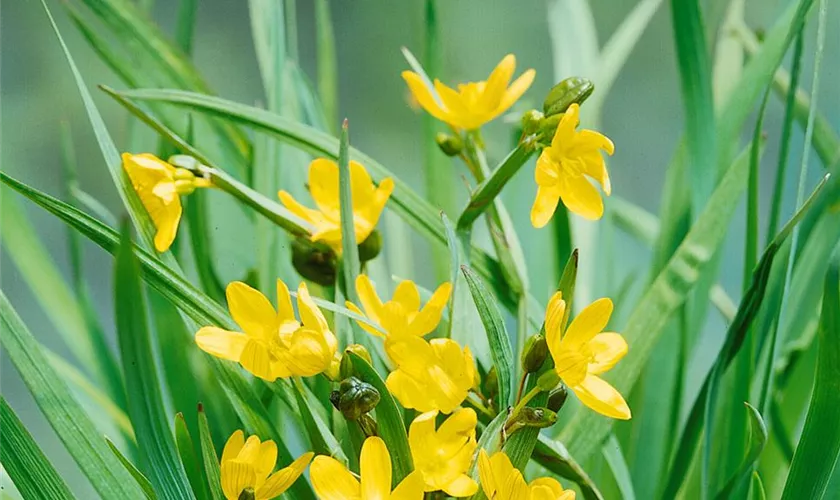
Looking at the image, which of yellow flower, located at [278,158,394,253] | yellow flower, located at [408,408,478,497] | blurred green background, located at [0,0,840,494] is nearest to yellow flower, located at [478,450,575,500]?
yellow flower, located at [408,408,478,497]

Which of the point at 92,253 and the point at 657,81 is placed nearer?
the point at 92,253

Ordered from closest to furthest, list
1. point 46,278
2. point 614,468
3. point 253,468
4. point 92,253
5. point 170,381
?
1. point 253,468
2. point 614,468
3. point 170,381
4. point 46,278
5. point 92,253

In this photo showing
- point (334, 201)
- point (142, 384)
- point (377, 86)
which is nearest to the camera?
point (142, 384)

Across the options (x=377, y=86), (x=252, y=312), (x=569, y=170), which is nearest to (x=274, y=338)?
(x=252, y=312)

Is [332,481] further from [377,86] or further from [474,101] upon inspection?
[377,86]

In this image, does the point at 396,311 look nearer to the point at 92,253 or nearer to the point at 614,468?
the point at 614,468

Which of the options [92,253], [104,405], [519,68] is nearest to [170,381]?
[104,405]

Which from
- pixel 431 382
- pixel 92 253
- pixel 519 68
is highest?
pixel 519 68
